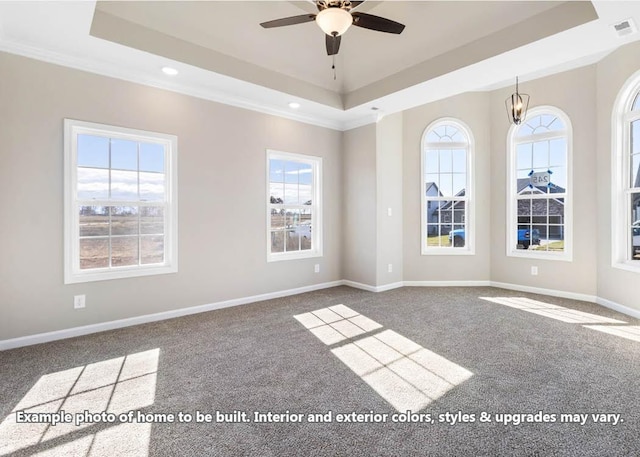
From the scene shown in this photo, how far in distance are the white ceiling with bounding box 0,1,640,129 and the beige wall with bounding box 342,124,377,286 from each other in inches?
34.0

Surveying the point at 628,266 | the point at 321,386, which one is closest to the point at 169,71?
the point at 321,386

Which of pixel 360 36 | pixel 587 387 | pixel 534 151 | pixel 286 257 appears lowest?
pixel 587 387

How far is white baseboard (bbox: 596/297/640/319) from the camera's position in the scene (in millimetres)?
3922

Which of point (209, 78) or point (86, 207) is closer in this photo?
point (86, 207)

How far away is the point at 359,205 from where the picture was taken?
5543 mm

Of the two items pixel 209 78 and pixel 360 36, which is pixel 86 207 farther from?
pixel 360 36

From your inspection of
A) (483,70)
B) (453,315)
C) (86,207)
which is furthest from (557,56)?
(86,207)

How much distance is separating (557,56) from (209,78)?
12.3ft

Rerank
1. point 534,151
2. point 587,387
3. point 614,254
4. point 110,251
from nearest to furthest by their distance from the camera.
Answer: point 587,387 < point 110,251 < point 614,254 < point 534,151

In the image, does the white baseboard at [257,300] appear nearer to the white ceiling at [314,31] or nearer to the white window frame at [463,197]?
the white window frame at [463,197]

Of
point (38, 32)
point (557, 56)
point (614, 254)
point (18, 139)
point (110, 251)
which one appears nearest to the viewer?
point (38, 32)

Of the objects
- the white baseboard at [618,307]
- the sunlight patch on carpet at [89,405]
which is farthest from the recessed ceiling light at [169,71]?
the white baseboard at [618,307]

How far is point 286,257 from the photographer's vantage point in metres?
5.11

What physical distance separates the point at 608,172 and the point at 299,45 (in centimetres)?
432
